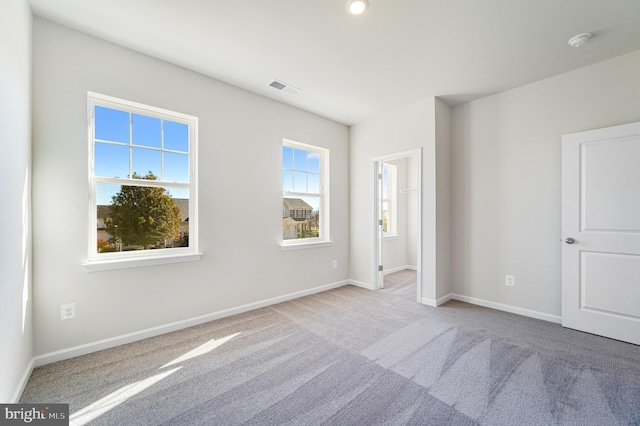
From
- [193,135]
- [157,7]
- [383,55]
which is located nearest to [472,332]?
[383,55]

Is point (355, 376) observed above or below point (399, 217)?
below

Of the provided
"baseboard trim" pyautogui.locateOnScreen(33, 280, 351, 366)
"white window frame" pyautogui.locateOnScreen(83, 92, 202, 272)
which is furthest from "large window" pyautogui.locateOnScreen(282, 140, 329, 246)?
"white window frame" pyautogui.locateOnScreen(83, 92, 202, 272)

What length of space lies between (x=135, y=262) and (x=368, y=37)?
291 cm

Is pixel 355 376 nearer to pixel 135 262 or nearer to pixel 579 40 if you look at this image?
pixel 135 262

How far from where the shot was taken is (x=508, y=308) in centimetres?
331

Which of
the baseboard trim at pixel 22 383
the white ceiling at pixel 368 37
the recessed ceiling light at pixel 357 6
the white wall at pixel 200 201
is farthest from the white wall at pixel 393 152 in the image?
the baseboard trim at pixel 22 383

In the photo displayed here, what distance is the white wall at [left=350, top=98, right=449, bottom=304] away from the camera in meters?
3.54

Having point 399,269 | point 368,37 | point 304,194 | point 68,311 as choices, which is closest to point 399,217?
point 399,269

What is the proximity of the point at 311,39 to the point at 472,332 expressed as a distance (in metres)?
3.19

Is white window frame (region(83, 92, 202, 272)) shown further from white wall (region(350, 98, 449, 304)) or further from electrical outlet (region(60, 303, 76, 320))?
white wall (region(350, 98, 449, 304))

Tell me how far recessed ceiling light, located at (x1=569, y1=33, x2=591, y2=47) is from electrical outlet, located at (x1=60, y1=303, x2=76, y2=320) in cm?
481

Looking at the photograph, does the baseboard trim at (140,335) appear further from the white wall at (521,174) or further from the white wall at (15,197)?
the white wall at (521,174)

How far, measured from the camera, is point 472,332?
2.73 meters

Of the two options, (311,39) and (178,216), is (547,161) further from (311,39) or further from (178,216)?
(178,216)
